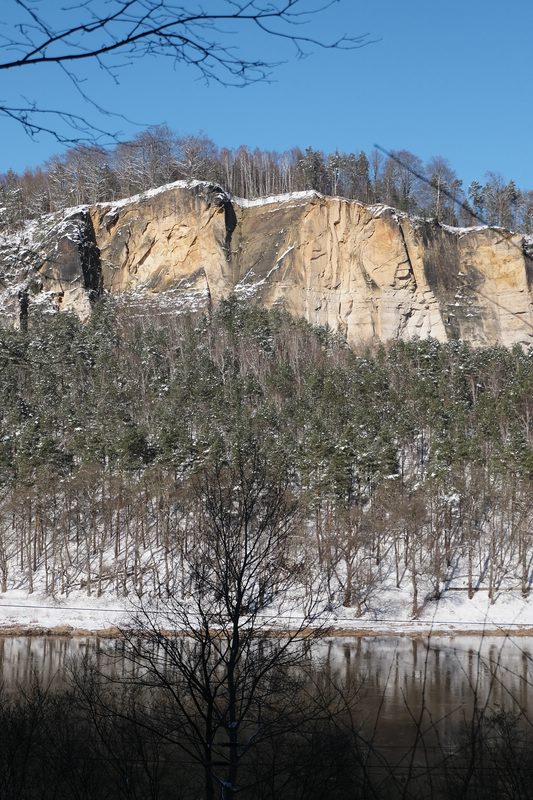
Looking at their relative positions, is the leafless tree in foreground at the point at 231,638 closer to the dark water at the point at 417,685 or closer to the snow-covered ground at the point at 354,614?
the dark water at the point at 417,685

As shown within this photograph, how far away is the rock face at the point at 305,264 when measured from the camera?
258 feet

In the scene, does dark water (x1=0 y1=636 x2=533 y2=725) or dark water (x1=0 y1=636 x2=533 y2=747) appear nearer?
dark water (x1=0 y1=636 x2=533 y2=747)

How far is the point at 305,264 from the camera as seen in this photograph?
81.1 meters

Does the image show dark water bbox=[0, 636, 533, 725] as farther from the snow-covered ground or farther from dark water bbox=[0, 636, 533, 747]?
the snow-covered ground

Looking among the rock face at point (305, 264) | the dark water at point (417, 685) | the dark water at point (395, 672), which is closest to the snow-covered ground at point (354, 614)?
the dark water at point (395, 672)

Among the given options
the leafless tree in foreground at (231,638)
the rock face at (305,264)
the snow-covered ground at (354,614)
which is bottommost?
the snow-covered ground at (354,614)

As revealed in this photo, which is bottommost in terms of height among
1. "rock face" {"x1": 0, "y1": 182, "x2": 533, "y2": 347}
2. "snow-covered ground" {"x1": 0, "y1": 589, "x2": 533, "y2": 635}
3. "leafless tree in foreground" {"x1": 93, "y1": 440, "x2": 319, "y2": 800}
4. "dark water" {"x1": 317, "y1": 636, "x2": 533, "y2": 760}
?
"snow-covered ground" {"x1": 0, "y1": 589, "x2": 533, "y2": 635}

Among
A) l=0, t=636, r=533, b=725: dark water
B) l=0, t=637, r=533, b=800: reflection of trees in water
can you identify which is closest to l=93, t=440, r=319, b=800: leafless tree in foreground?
l=0, t=637, r=533, b=800: reflection of trees in water

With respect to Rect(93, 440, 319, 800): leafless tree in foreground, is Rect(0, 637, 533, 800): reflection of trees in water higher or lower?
lower

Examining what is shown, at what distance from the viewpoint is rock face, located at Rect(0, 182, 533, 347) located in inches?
3100

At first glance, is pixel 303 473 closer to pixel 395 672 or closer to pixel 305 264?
pixel 395 672

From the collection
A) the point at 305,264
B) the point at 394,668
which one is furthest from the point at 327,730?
the point at 305,264

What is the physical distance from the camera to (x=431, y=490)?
39.4 metres

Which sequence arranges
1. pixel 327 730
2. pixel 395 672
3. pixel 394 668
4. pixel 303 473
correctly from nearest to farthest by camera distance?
pixel 327 730 < pixel 395 672 < pixel 394 668 < pixel 303 473
